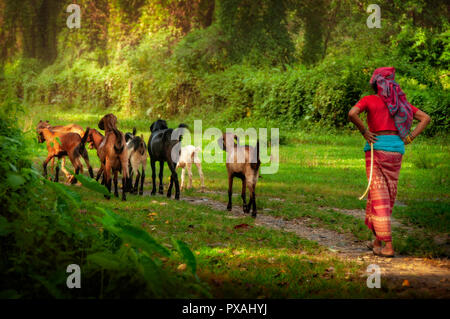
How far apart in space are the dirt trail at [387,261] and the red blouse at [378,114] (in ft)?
5.56

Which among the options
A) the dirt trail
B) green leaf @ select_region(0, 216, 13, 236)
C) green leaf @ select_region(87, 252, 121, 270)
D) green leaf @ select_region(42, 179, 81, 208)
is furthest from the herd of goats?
green leaf @ select_region(87, 252, 121, 270)

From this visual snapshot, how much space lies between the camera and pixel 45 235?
14.4 ft

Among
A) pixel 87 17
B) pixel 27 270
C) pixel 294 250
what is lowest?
pixel 294 250

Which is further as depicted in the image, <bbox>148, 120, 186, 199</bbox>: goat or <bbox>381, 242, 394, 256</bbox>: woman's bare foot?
<bbox>148, 120, 186, 199</bbox>: goat

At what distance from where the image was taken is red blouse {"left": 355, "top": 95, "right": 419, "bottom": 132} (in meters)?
7.21

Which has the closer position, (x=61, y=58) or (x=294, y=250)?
(x=294, y=250)

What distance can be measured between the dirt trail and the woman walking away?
1.20 ft

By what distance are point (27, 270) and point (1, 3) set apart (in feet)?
167

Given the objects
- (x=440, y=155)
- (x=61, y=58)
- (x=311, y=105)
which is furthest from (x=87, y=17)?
(x=440, y=155)

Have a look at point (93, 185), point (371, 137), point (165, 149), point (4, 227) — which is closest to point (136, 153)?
point (165, 149)

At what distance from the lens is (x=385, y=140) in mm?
7211

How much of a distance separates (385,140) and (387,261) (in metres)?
1.55

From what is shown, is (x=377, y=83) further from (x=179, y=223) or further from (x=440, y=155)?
(x=440, y=155)

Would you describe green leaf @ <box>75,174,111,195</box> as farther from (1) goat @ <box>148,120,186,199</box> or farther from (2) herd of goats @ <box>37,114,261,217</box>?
(1) goat @ <box>148,120,186,199</box>
